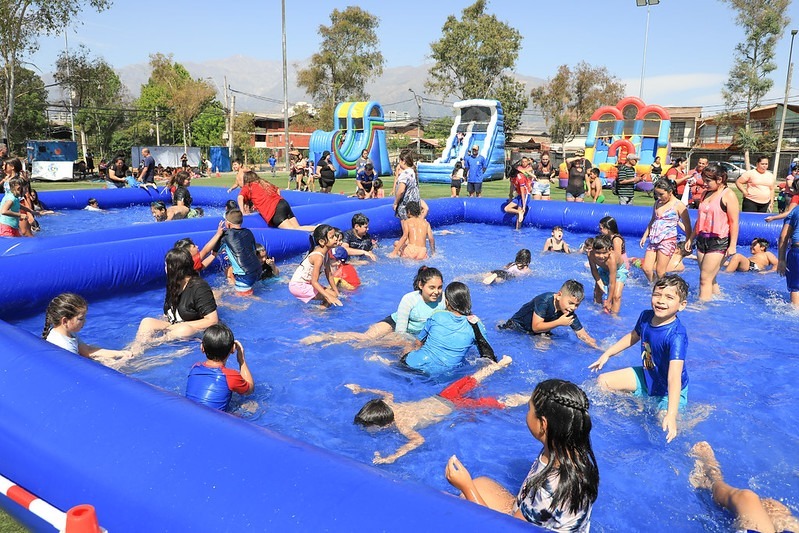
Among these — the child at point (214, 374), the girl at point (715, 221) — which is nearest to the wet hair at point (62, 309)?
the child at point (214, 374)

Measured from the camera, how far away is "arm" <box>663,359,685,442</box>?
10.3 ft

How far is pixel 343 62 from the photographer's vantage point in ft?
147

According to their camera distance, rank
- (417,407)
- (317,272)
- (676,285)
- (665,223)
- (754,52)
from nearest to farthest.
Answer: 1. (676,285)
2. (417,407)
3. (317,272)
4. (665,223)
5. (754,52)

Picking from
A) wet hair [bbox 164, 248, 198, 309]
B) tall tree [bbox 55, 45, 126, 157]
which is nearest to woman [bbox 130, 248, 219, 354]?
wet hair [bbox 164, 248, 198, 309]

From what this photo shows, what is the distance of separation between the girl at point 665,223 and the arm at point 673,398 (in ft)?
11.2

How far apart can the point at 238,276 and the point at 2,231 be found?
3797 millimetres

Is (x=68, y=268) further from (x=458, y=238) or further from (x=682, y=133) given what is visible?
(x=682, y=133)

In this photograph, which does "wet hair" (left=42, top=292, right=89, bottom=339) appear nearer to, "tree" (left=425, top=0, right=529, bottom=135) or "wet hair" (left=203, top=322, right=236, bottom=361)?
"wet hair" (left=203, top=322, right=236, bottom=361)

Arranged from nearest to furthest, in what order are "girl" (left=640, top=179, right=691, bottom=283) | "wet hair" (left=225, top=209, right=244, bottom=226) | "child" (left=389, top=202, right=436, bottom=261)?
"wet hair" (left=225, top=209, right=244, bottom=226)
"girl" (left=640, top=179, right=691, bottom=283)
"child" (left=389, top=202, right=436, bottom=261)

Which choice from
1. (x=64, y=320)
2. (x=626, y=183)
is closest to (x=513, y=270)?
(x=64, y=320)

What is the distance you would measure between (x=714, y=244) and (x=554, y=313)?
256 centimetres

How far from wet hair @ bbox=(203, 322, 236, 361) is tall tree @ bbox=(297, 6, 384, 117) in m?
43.6

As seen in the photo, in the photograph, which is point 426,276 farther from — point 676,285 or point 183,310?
point 183,310

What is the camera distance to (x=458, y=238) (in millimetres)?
10922
